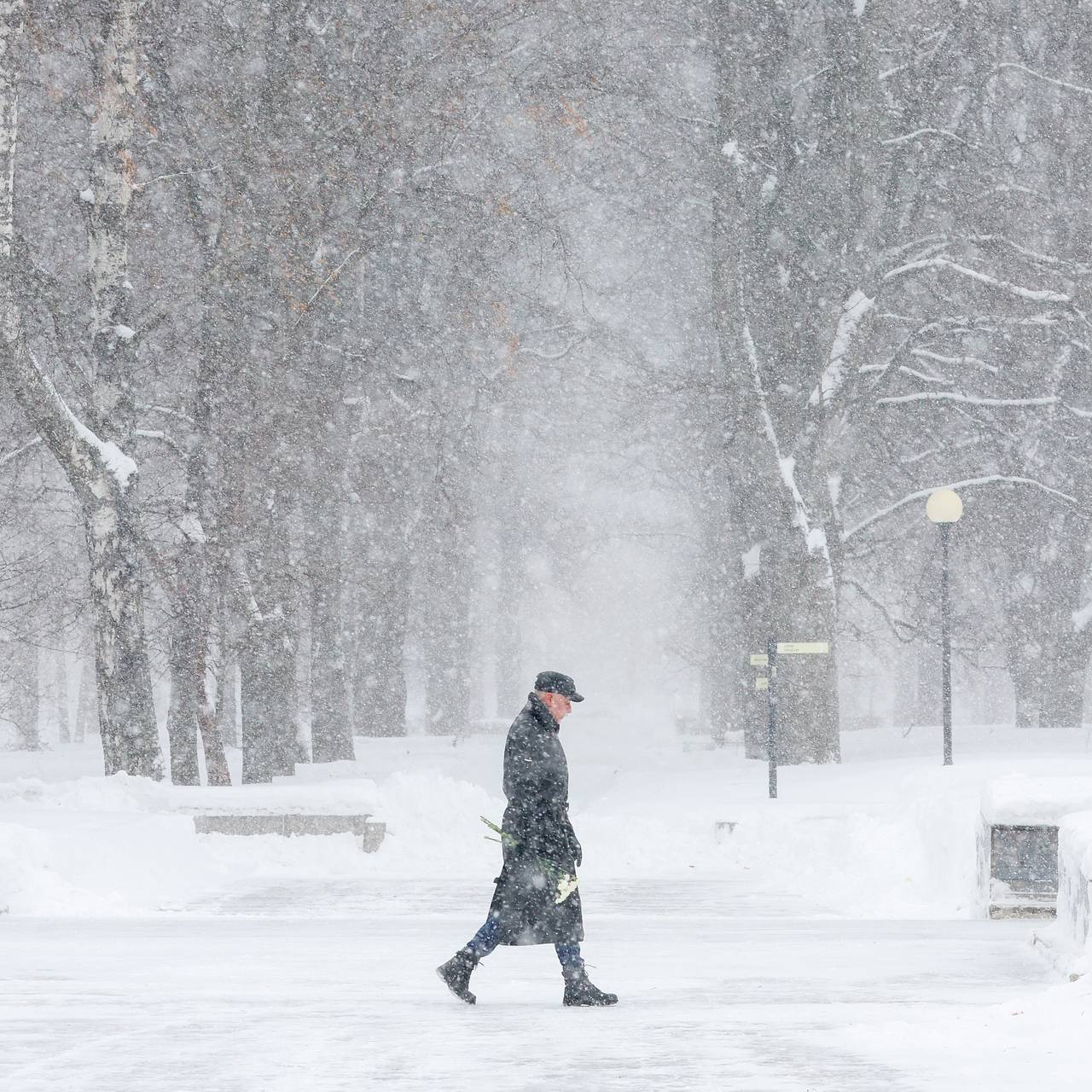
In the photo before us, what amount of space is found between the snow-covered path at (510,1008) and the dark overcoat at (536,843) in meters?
0.43

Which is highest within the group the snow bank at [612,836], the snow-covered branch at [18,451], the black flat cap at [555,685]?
the snow-covered branch at [18,451]

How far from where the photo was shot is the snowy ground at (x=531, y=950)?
745 cm

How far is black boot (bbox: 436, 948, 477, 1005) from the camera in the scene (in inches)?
358

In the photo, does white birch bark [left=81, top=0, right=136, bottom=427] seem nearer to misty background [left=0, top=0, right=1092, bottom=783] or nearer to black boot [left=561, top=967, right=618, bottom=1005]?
misty background [left=0, top=0, right=1092, bottom=783]

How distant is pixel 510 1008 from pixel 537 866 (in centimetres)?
75

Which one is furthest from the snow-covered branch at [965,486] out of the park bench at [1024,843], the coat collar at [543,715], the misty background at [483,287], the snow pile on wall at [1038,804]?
the coat collar at [543,715]

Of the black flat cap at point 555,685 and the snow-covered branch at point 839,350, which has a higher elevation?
the snow-covered branch at point 839,350

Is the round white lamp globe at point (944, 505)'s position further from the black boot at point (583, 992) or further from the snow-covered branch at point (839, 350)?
the black boot at point (583, 992)

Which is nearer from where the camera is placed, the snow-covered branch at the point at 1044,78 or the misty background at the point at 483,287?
the misty background at the point at 483,287

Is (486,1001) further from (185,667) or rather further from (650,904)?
(185,667)

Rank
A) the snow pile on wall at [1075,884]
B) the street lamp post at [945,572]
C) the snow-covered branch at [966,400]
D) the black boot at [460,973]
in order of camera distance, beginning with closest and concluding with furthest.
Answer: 1. the black boot at [460,973]
2. the snow pile on wall at [1075,884]
3. the street lamp post at [945,572]
4. the snow-covered branch at [966,400]

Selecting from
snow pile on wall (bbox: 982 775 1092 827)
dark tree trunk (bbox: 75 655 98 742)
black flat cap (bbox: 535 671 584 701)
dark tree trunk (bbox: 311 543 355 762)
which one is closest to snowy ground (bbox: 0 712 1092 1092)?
snow pile on wall (bbox: 982 775 1092 827)

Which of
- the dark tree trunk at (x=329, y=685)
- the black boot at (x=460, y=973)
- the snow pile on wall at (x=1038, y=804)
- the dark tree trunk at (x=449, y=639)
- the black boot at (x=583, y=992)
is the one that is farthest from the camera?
the dark tree trunk at (x=449, y=639)

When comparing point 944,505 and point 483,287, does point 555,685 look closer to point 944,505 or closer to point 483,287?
point 944,505
